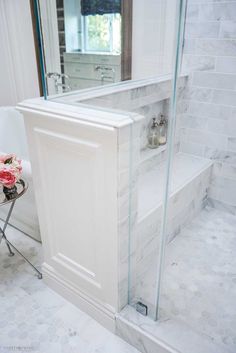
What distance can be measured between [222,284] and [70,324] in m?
0.80

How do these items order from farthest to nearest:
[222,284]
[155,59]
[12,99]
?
[12,99] < [155,59] < [222,284]

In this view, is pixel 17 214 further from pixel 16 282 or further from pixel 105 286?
pixel 105 286

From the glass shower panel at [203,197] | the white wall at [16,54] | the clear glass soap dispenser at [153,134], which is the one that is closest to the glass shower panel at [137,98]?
the clear glass soap dispenser at [153,134]

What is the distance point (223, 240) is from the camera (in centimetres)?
190

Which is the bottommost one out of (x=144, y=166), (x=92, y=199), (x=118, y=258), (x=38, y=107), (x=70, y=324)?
(x=70, y=324)

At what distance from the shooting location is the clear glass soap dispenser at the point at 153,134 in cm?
185

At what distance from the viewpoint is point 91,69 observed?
2.44 meters

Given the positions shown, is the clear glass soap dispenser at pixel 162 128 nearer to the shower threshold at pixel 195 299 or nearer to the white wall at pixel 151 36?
the white wall at pixel 151 36

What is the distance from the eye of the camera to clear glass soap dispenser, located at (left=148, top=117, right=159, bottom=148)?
185 centimetres

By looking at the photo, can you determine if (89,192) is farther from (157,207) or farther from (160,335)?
(160,335)

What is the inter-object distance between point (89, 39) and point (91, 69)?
0.55m

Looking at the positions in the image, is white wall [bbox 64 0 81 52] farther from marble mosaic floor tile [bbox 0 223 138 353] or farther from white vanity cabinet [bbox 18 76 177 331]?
marble mosaic floor tile [bbox 0 223 138 353]

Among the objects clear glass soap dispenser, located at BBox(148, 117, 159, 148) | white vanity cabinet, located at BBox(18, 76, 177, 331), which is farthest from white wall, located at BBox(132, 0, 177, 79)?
white vanity cabinet, located at BBox(18, 76, 177, 331)

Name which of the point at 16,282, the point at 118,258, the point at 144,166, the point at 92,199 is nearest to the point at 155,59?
the point at 144,166
